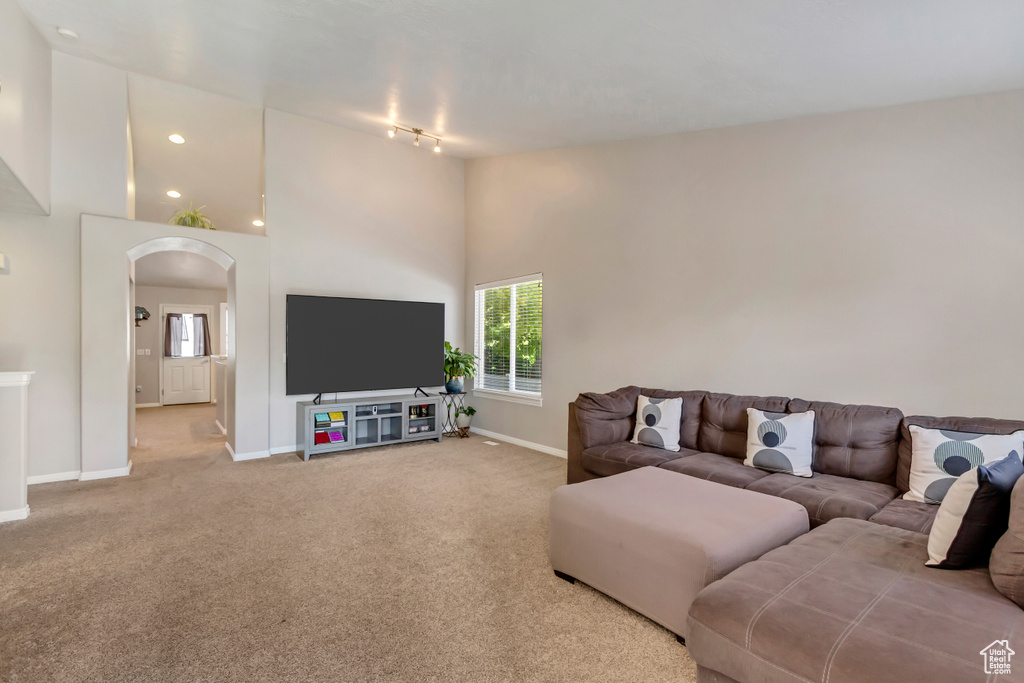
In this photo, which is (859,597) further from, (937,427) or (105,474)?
(105,474)

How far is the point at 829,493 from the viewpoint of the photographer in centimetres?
257

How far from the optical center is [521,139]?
4871 mm

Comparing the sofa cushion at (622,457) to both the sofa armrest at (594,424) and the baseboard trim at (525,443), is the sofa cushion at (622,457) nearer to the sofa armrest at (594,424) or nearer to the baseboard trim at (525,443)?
the sofa armrest at (594,424)

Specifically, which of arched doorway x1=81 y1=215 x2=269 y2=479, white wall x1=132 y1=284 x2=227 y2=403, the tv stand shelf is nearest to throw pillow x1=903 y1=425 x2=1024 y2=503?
the tv stand shelf

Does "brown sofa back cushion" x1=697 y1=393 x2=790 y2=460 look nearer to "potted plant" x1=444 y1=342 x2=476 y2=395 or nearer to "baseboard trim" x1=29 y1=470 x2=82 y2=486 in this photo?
"potted plant" x1=444 y1=342 x2=476 y2=395

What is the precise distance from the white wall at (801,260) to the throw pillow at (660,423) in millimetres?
408

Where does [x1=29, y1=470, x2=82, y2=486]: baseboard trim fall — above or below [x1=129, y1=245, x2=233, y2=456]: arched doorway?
below

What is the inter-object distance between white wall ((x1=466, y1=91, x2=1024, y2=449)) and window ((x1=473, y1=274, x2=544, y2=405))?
0.76 ft

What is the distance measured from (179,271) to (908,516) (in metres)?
9.41

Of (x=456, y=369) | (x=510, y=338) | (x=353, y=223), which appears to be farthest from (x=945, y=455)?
(x=353, y=223)

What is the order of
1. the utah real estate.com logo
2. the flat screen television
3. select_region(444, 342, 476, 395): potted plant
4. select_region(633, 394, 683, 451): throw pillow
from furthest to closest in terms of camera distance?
1. select_region(444, 342, 476, 395): potted plant
2. the flat screen television
3. select_region(633, 394, 683, 451): throw pillow
4. the utah real estate.com logo

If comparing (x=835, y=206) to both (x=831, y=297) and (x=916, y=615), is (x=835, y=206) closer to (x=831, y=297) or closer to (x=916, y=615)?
(x=831, y=297)

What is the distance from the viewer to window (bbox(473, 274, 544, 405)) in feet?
17.6

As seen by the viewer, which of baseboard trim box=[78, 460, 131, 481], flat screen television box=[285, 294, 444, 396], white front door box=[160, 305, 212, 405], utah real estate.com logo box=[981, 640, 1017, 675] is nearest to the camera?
utah real estate.com logo box=[981, 640, 1017, 675]
